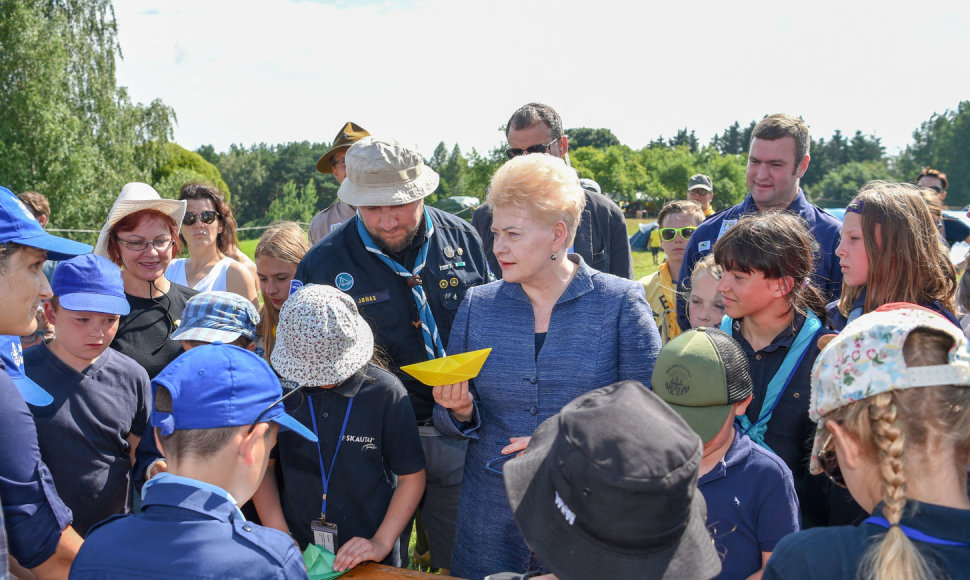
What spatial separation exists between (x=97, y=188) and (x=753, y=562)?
25.2 metres

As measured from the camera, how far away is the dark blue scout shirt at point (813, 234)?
3.39 m

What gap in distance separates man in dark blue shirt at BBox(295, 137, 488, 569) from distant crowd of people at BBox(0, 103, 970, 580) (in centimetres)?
1

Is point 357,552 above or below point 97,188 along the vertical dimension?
below

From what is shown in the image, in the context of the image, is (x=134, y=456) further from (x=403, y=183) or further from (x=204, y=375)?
(x=403, y=183)

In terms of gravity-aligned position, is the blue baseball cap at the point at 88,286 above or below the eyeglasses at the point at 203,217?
below

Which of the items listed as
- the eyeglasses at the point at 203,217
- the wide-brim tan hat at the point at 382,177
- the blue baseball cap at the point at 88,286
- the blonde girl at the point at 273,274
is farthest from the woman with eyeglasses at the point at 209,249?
the wide-brim tan hat at the point at 382,177

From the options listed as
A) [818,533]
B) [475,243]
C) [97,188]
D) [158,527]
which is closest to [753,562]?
[818,533]

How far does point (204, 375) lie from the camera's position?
1688 mm

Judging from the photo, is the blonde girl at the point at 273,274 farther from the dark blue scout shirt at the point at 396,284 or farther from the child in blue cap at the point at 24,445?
the child in blue cap at the point at 24,445

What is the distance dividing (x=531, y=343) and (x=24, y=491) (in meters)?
1.69

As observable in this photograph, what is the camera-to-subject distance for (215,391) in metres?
1.68

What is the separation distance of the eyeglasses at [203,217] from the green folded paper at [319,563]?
294 centimetres

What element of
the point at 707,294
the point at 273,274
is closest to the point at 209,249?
the point at 273,274

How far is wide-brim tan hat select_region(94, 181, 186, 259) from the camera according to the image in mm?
3557
